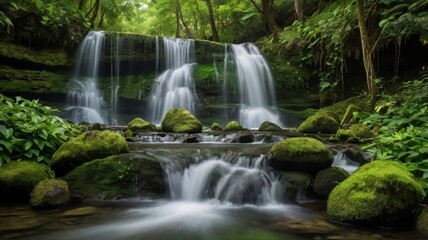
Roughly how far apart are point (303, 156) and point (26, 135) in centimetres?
460

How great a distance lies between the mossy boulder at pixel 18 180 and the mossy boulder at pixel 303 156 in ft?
12.2

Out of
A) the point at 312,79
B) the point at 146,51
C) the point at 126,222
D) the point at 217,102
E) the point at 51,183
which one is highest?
the point at 146,51

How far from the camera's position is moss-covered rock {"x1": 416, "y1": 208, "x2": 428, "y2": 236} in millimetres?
3632

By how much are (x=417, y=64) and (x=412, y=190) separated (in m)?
10.8

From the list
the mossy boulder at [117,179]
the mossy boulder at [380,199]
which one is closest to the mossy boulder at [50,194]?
the mossy boulder at [117,179]

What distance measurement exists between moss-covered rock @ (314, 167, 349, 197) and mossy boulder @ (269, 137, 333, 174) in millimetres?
196

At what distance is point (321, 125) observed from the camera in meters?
10.2

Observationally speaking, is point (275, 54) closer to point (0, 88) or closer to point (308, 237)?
point (0, 88)

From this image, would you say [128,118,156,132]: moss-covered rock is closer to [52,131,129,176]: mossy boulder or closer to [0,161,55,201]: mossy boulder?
[52,131,129,176]: mossy boulder

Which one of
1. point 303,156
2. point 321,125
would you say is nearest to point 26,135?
point 303,156

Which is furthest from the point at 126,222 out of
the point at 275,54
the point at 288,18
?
the point at 288,18

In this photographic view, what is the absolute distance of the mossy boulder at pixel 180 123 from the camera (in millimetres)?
10211

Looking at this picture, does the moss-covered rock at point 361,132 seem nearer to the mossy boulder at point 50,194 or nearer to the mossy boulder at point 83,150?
the mossy boulder at point 83,150

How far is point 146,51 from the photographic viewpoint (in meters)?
15.8
